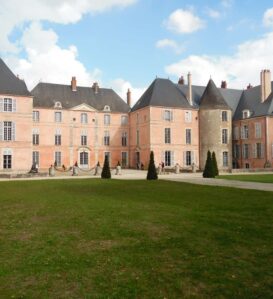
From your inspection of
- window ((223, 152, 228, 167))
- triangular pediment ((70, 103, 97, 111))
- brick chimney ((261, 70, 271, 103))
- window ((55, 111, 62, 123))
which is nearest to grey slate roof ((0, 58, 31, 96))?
window ((55, 111, 62, 123))

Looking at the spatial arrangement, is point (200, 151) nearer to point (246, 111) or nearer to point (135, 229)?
point (246, 111)

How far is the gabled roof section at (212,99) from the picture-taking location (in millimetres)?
34719

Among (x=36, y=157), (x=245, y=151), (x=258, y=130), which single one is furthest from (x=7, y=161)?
(x=258, y=130)

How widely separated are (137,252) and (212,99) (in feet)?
104

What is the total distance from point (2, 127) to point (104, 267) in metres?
26.7

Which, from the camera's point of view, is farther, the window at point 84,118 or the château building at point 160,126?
the window at point 84,118

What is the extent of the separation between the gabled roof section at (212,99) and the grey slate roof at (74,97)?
8581mm

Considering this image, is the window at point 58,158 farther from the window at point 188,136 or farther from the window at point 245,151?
the window at point 245,151

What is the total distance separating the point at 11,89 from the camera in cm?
2898

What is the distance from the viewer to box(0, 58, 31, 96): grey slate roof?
94.4 feet

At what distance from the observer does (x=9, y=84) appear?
29125mm

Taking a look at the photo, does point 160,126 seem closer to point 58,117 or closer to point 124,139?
point 124,139

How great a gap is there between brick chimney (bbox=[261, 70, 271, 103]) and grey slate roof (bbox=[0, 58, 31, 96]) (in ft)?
71.0

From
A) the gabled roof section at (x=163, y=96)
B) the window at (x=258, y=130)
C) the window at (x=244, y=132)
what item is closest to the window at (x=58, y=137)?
the gabled roof section at (x=163, y=96)
